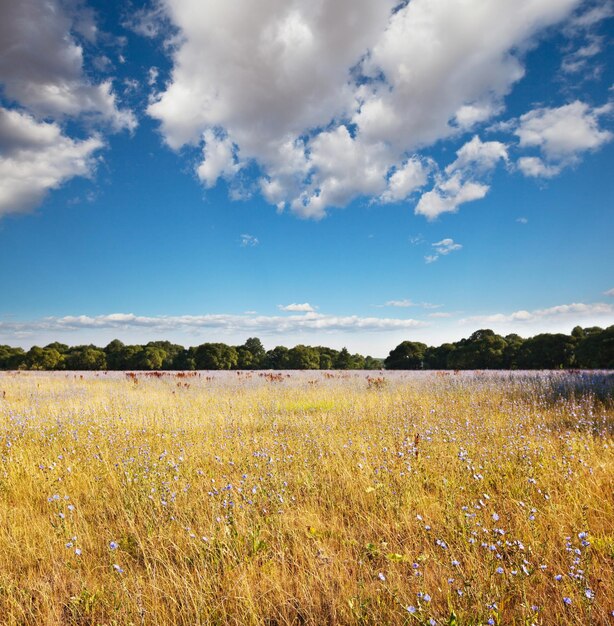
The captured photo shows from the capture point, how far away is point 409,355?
6109 centimetres

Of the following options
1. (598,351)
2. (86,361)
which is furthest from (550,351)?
(86,361)

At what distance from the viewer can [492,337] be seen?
45.8 meters

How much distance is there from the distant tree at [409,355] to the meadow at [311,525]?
2172 inches

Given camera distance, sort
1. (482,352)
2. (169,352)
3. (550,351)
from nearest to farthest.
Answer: (550,351), (482,352), (169,352)

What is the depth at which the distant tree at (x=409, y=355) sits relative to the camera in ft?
198

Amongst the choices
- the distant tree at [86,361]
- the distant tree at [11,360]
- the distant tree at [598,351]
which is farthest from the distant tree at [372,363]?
the distant tree at [11,360]

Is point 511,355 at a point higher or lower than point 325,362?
higher

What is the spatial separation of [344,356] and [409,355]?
13.2m

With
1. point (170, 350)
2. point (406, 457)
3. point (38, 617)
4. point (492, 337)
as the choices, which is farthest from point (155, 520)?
point (170, 350)

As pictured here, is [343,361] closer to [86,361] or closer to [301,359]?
[301,359]

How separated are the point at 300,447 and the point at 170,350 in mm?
73220

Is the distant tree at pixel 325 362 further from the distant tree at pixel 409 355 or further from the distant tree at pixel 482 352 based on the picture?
the distant tree at pixel 482 352

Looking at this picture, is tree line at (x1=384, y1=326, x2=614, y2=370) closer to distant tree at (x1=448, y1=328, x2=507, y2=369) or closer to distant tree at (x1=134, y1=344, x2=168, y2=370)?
distant tree at (x1=448, y1=328, x2=507, y2=369)

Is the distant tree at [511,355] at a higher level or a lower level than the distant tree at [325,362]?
higher
